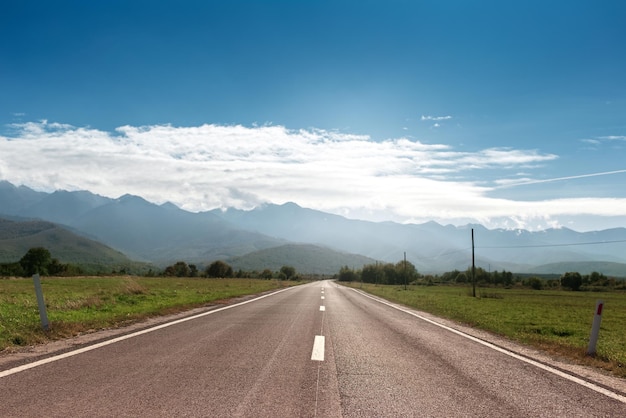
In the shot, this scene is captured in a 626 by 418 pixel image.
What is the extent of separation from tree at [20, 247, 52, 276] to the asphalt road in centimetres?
11866

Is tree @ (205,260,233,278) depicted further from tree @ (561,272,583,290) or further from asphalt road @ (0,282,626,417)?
asphalt road @ (0,282,626,417)

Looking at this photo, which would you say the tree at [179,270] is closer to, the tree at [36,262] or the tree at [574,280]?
the tree at [36,262]

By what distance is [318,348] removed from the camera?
9.33 metres

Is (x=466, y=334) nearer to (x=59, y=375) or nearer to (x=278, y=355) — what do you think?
(x=278, y=355)

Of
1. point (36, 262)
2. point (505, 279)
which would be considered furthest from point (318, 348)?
point (505, 279)

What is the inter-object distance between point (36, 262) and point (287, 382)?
125 metres

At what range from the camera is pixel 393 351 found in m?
9.36

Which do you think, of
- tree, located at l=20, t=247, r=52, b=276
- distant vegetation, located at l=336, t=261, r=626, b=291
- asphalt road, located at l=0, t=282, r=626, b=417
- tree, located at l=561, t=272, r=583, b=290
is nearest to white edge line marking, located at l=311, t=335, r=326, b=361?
asphalt road, located at l=0, t=282, r=626, b=417

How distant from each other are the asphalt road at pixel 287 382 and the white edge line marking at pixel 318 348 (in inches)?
2.0

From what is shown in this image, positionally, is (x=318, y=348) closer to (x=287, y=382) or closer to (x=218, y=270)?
(x=287, y=382)

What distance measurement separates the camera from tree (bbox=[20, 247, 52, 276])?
107m

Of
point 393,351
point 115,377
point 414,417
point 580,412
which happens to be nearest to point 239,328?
point 393,351

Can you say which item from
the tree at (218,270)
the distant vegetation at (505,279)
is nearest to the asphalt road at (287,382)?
the distant vegetation at (505,279)

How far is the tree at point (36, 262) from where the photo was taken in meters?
107
